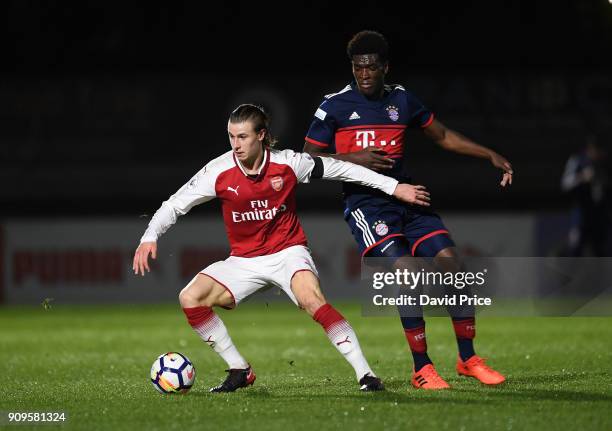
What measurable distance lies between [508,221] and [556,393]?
452 inches

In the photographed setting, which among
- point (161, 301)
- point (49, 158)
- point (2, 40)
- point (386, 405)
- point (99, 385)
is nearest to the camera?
point (386, 405)

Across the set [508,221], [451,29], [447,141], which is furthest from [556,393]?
[451,29]

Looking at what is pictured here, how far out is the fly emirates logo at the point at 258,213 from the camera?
7438 mm

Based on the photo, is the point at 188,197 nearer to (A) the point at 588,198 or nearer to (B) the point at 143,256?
(B) the point at 143,256

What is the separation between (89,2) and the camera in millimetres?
21844

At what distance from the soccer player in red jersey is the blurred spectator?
11.7 m

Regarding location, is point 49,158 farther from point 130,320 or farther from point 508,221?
point 508,221

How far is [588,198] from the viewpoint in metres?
18.8

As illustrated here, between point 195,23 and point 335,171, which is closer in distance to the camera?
point 335,171

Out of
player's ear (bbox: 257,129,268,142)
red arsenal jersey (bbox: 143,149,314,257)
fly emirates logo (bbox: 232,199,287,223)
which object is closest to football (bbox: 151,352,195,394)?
red arsenal jersey (bbox: 143,149,314,257)

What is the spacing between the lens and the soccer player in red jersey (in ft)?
24.0

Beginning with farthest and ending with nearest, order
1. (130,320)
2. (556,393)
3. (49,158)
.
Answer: (49,158)
(130,320)
(556,393)

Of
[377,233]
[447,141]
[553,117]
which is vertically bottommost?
[377,233]

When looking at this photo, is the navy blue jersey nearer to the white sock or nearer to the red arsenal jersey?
the red arsenal jersey
